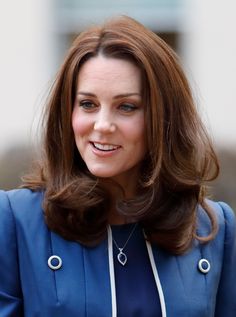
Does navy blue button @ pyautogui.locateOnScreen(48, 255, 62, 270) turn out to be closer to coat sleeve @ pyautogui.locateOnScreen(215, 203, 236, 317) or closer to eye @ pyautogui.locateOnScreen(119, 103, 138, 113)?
eye @ pyautogui.locateOnScreen(119, 103, 138, 113)

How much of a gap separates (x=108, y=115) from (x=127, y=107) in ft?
0.28

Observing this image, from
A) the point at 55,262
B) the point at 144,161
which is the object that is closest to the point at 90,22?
the point at 144,161

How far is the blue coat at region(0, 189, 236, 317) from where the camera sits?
13.1 feet

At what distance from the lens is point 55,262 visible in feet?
13.4

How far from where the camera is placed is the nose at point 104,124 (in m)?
4.00

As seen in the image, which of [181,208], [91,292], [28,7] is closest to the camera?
[91,292]

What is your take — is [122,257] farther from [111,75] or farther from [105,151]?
[111,75]

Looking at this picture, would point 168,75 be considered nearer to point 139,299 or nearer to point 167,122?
point 167,122

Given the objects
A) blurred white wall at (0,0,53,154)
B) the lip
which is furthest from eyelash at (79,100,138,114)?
blurred white wall at (0,0,53,154)

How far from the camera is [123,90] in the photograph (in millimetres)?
4035

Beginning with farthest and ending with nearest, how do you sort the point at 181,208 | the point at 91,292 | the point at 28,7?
the point at 28,7 < the point at 181,208 < the point at 91,292

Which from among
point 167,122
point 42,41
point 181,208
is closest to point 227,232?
point 181,208

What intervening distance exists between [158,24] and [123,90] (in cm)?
773

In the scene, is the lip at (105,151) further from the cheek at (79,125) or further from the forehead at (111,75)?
the forehead at (111,75)
